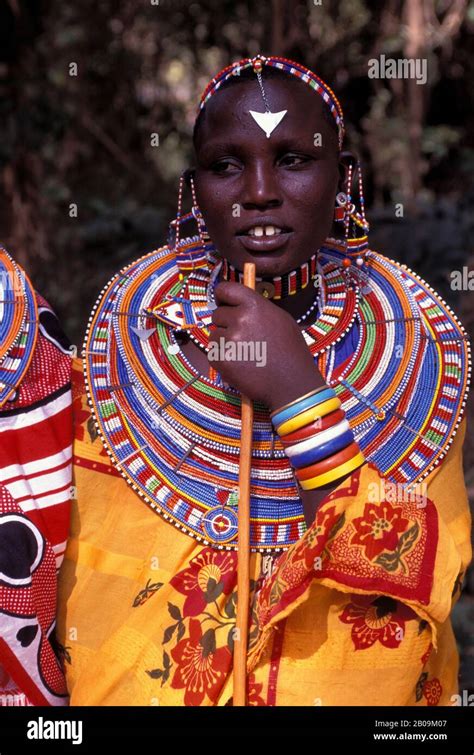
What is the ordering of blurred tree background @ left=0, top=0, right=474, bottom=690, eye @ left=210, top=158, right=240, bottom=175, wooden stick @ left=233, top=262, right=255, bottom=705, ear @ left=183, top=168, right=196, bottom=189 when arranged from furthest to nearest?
1. blurred tree background @ left=0, top=0, right=474, bottom=690
2. ear @ left=183, top=168, right=196, bottom=189
3. eye @ left=210, top=158, right=240, bottom=175
4. wooden stick @ left=233, top=262, right=255, bottom=705

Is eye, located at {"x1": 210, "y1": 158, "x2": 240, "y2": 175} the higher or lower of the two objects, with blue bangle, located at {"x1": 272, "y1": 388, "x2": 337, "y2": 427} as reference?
higher

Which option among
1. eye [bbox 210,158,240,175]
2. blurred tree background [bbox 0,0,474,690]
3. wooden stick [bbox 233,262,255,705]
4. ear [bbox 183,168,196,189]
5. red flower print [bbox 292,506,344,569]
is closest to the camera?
red flower print [bbox 292,506,344,569]

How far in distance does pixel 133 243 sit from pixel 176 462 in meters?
4.75

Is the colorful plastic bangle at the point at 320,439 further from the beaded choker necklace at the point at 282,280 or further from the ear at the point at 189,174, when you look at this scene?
the ear at the point at 189,174

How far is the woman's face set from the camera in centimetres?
208

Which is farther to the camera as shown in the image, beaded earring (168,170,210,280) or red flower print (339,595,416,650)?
beaded earring (168,170,210,280)

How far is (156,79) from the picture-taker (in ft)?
23.9

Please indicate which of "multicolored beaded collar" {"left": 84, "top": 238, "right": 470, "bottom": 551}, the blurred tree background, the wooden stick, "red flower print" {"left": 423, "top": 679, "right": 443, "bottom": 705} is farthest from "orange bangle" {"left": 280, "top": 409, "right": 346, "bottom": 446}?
the blurred tree background

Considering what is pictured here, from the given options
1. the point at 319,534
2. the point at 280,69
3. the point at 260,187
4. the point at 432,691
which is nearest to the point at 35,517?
the point at 319,534

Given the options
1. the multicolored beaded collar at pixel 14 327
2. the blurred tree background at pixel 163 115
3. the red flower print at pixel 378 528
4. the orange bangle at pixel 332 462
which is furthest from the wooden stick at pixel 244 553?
the blurred tree background at pixel 163 115

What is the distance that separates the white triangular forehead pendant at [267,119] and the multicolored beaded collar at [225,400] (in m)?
0.41

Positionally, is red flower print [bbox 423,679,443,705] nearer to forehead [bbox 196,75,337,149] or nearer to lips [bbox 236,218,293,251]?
lips [bbox 236,218,293,251]

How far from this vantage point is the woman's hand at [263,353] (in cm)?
201

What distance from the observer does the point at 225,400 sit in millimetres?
2217
